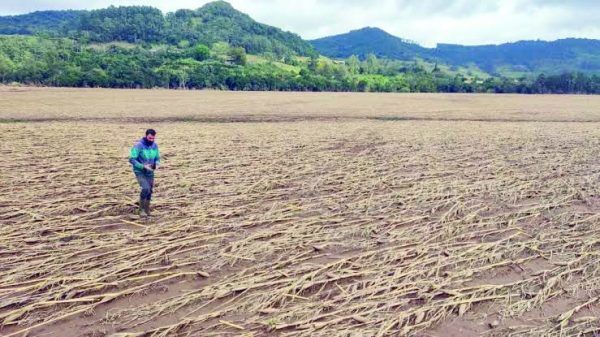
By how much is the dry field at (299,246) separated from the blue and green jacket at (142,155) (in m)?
1.04

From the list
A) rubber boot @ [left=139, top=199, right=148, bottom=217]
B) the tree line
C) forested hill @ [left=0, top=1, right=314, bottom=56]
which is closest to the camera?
rubber boot @ [left=139, top=199, right=148, bottom=217]

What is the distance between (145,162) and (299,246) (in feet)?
11.2

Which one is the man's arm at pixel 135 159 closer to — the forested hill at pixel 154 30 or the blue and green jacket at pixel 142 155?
the blue and green jacket at pixel 142 155

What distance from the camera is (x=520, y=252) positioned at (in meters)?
7.69

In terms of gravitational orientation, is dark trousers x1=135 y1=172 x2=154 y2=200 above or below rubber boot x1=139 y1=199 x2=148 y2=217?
above

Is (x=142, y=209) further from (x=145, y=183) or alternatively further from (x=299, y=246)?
(x=299, y=246)

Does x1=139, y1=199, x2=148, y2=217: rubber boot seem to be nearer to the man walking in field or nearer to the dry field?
the man walking in field

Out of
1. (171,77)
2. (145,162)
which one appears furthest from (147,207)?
(171,77)

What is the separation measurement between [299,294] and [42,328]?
118 inches

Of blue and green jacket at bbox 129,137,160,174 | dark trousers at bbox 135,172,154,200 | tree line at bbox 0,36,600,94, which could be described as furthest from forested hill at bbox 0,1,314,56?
dark trousers at bbox 135,172,154,200

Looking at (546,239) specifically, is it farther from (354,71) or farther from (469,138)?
(354,71)

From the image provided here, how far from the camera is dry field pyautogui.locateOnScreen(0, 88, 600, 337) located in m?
5.52

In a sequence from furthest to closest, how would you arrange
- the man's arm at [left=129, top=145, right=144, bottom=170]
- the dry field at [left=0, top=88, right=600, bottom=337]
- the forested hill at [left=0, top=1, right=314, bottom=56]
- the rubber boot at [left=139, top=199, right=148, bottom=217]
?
the forested hill at [left=0, top=1, right=314, bottom=56], the rubber boot at [left=139, top=199, right=148, bottom=217], the man's arm at [left=129, top=145, right=144, bottom=170], the dry field at [left=0, top=88, right=600, bottom=337]

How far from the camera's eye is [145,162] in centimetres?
884
